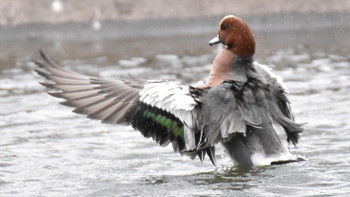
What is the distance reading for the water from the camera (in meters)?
6.14

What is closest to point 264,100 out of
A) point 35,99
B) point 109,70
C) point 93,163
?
point 93,163

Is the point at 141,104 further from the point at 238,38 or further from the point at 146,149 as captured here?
the point at 146,149

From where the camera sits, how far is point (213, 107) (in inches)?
247

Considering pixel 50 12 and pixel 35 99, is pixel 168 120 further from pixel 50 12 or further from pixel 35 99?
pixel 50 12

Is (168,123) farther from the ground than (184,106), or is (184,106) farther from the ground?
(184,106)

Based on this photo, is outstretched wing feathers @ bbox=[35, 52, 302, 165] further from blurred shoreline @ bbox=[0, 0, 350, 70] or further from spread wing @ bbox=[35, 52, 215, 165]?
blurred shoreline @ bbox=[0, 0, 350, 70]

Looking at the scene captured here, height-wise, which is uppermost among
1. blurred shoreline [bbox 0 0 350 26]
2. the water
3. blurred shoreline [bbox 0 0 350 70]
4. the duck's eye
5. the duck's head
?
blurred shoreline [bbox 0 0 350 26]

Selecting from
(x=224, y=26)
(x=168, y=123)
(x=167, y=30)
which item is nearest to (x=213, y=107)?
(x=168, y=123)

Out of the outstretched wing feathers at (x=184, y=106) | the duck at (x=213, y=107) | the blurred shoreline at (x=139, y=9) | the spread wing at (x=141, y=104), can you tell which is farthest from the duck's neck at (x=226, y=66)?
the blurred shoreline at (x=139, y=9)

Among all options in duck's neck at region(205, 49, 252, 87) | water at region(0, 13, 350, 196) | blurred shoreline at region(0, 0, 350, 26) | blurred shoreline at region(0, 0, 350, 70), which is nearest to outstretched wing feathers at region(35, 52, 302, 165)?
duck's neck at region(205, 49, 252, 87)

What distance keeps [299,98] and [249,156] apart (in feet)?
10.6

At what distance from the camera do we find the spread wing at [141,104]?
6250mm

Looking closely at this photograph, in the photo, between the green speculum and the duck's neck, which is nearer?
the green speculum

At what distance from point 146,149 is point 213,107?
155cm
